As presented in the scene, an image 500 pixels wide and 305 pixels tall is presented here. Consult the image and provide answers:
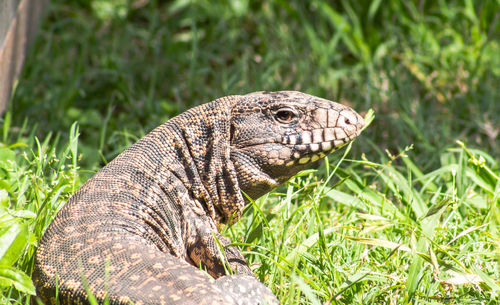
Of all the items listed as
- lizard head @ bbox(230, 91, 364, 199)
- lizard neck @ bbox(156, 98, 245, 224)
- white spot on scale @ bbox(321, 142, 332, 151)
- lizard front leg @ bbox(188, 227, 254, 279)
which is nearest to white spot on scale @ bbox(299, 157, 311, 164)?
lizard head @ bbox(230, 91, 364, 199)

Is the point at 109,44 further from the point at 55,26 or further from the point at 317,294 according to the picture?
the point at 317,294

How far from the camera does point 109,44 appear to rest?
26.2ft

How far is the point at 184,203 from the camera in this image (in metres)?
4.09

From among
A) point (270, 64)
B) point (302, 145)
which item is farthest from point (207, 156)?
point (270, 64)

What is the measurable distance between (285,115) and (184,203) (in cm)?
88

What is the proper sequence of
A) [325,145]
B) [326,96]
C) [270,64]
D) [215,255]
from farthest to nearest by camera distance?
[270,64]
[326,96]
[325,145]
[215,255]

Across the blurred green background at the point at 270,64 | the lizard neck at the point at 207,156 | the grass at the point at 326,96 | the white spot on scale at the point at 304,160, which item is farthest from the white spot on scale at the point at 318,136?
the blurred green background at the point at 270,64

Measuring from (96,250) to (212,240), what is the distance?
0.87 meters

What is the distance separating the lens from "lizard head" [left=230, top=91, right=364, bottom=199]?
422 centimetres

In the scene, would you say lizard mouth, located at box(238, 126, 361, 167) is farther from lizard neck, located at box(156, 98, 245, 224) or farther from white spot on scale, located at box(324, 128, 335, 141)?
lizard neck, located at box(156, 98, 245, 224)

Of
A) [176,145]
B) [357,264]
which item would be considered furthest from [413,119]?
[176,145]

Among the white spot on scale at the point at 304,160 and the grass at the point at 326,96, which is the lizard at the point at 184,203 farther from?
the grass at the point at 326,96

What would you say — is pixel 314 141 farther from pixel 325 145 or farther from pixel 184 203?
pixel 184 203

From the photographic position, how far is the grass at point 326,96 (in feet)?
13.1
